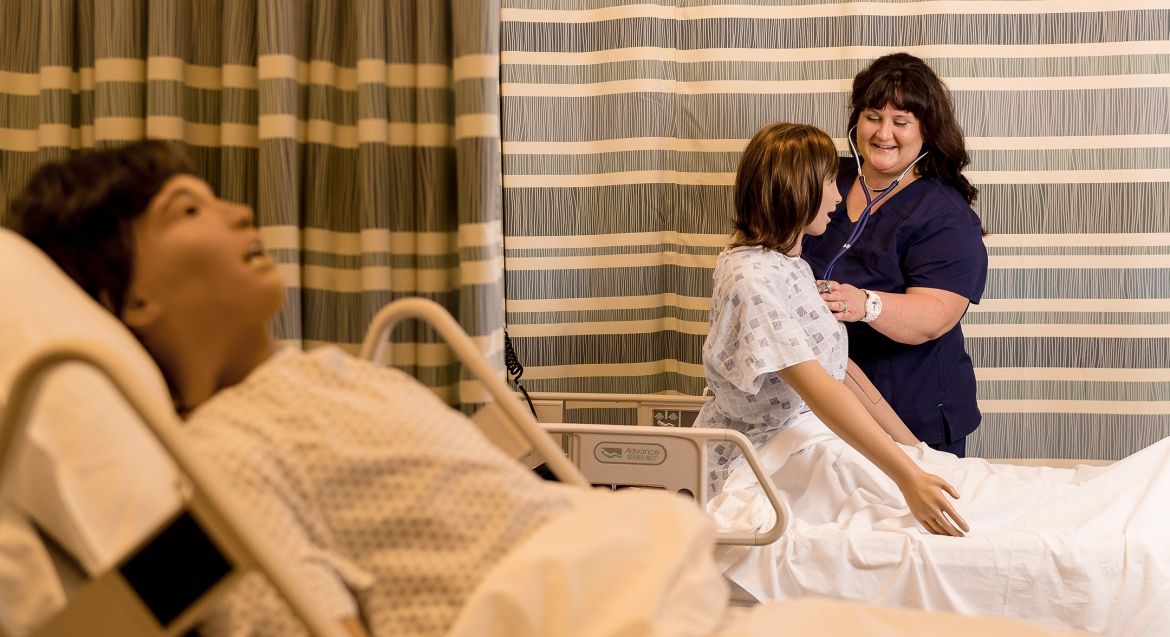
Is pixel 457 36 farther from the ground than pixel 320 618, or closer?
farther from the ground

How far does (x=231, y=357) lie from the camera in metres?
1.28

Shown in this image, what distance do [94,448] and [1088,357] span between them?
2.55 m

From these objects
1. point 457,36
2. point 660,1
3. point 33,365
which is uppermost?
point 660,1

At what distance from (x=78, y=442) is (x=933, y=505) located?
1.49 meters

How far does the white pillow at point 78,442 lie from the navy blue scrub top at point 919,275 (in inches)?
70.7

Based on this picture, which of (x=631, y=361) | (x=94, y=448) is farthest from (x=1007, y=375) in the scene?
(x=94, y=448)

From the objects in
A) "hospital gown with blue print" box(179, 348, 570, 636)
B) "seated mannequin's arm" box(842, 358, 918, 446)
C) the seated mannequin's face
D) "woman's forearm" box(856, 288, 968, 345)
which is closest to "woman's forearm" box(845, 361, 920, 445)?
"seated mannequin's arm" box(842, 358, 918, 446)

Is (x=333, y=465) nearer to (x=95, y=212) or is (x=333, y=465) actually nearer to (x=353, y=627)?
(x=353, y=627)

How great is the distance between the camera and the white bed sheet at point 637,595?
1.00 m

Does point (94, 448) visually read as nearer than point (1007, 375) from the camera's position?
Yes

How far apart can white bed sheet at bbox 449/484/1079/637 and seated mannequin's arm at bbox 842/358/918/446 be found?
131 cm

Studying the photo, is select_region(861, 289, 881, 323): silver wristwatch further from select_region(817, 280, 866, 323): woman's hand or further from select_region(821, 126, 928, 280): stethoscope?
select_region(821, 126, 928, 280): stethoscope

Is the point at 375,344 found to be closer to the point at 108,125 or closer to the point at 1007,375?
the point at 108,125

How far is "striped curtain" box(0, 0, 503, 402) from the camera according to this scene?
220 cm
